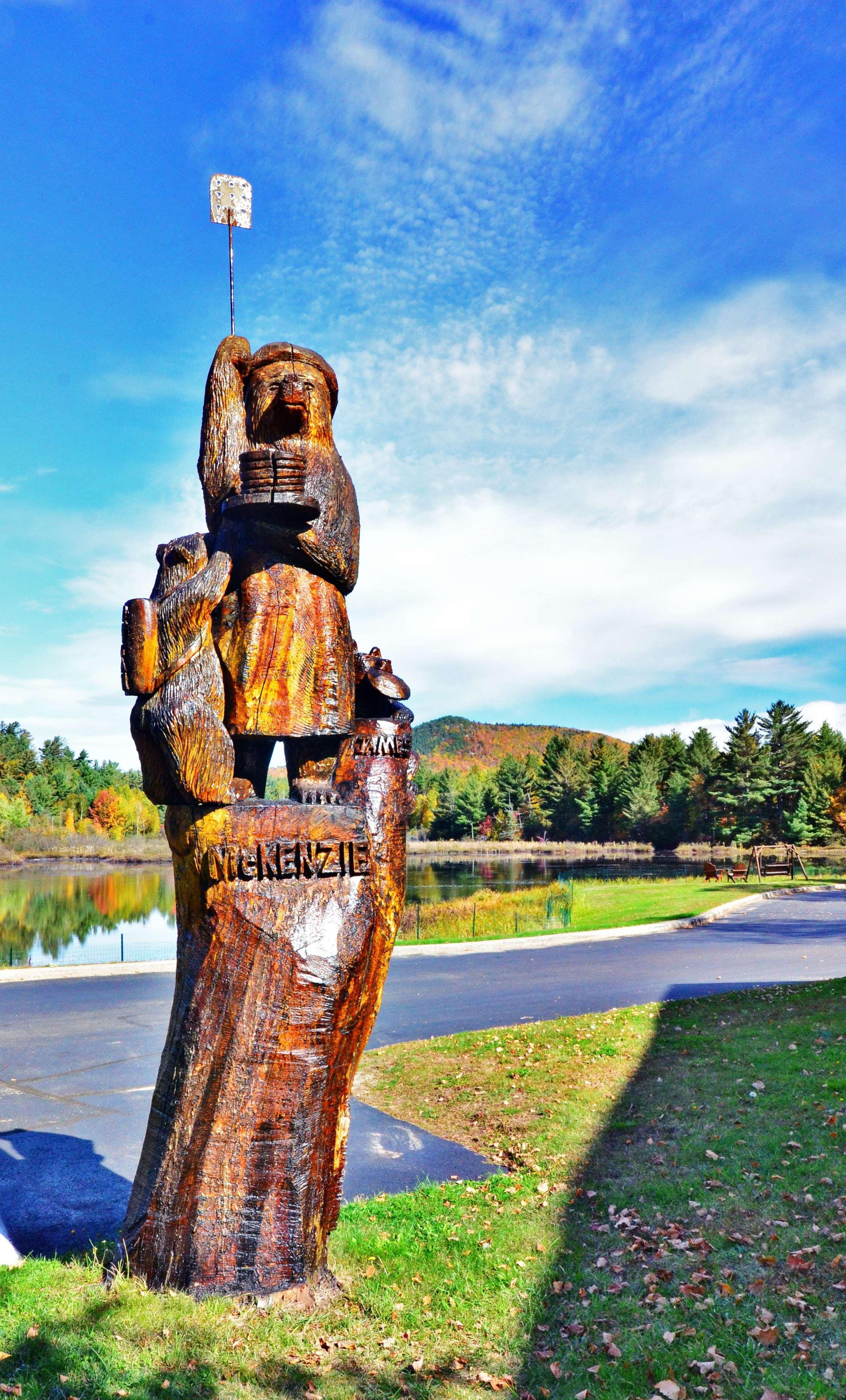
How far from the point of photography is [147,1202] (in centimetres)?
409

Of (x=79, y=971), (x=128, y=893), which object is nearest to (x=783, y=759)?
(x=128, y=893)

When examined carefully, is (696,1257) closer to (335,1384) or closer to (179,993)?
(335,1384)

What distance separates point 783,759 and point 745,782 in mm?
3516

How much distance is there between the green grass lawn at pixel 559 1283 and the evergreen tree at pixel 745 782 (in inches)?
2210

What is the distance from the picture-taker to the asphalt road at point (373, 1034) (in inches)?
240

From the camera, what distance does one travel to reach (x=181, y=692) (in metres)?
4.11

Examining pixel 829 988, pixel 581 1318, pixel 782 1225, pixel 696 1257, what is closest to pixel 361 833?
pixel 581 1318

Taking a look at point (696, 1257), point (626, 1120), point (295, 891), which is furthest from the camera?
point (626, 1120)

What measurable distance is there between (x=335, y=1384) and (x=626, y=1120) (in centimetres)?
440

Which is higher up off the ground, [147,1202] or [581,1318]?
[147,1202]

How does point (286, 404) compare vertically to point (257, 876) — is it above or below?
above

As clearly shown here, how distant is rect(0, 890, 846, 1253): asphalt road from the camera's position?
20.0ft

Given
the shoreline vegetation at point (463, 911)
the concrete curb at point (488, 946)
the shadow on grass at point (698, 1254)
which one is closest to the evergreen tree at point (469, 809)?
the shoreline vegetation at point (463, 911)

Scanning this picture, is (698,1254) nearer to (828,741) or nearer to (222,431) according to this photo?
(222,431)
